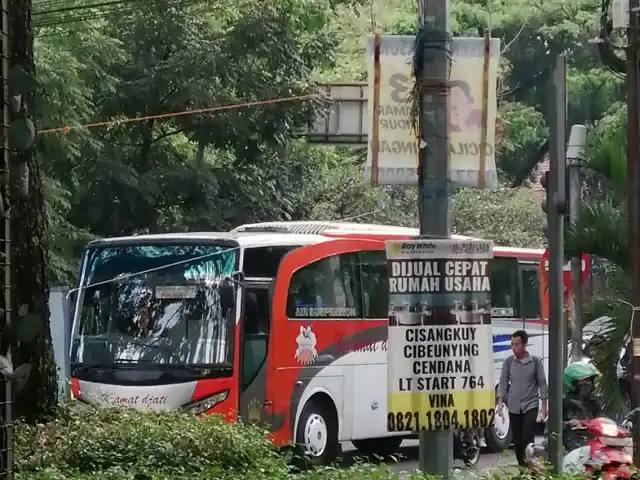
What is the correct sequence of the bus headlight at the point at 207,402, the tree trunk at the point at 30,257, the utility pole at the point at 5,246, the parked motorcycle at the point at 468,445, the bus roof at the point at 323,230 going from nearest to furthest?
1. the utility pole at the point at 5,246
2. the tree trunk at the point at 30,257
3. the bus headlight at the point at 207,402
4. the parked motorcycle at the point at 468,445
5. the bus roof at the point at 323,230

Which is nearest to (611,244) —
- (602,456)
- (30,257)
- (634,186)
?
(634,186)

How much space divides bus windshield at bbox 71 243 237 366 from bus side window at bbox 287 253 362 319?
45.1 inches

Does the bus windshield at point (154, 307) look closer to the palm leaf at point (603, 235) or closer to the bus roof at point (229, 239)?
the bus roof at point (229, 239)

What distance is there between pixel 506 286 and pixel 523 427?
592 cm

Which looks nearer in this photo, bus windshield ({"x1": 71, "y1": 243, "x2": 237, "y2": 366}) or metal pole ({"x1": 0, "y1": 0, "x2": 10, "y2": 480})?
metal pole ({"x1": 0, "y1": 0, "x2": 10, "y2": 480})

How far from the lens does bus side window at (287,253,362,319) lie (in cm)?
1512

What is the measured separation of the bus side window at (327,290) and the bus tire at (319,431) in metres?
1.26

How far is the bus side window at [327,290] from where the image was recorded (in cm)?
1512

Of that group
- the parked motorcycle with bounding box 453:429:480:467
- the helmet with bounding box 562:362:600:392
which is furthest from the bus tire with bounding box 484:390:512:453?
the helmet with bounding box 562:362:600:392

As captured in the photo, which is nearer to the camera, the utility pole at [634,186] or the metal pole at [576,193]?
the utility pole at [634,186]

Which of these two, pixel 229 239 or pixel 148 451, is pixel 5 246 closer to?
pixel 148 451

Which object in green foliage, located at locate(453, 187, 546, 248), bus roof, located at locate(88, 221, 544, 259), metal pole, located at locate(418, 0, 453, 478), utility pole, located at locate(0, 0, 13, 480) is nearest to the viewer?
utility pole, located at locate(0, 0, 13, 480)

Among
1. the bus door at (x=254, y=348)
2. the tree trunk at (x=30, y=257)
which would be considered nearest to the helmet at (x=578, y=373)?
the tree trunk at (x=30, y=257)

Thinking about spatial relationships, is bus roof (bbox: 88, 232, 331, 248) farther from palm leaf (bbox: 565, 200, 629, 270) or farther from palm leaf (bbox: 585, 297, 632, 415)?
palm leaf (bbox: 585, 297, 632, 415)
